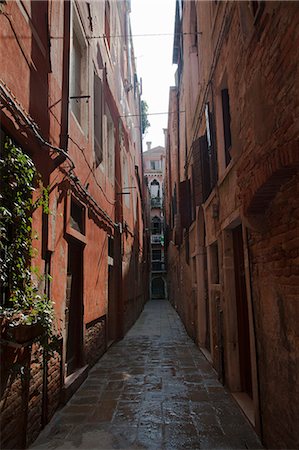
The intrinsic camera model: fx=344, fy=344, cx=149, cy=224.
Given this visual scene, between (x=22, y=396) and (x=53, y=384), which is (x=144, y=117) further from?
(x=22, y=396)

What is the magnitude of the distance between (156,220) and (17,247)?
3649 cm

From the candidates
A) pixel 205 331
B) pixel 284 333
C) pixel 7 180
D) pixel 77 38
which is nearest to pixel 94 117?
pixel 77 38

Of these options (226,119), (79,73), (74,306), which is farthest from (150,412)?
(79,73)

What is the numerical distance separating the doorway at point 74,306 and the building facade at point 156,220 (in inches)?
1121

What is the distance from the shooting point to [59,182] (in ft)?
15.3

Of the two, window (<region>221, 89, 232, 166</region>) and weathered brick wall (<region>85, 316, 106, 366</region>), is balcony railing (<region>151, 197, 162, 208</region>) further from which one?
window (<region>221, 89, 232, 166</region>)

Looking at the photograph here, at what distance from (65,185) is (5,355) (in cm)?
259

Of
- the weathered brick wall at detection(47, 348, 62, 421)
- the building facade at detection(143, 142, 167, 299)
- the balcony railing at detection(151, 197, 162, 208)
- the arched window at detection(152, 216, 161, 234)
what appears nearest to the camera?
the weathered brick wall at detection(47, 348, 62, 421)

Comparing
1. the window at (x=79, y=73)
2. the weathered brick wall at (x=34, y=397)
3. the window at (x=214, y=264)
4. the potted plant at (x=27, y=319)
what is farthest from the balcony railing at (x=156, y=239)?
the potted plant at (x=27, y=319)

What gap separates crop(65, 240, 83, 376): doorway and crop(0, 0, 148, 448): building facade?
0.05ft

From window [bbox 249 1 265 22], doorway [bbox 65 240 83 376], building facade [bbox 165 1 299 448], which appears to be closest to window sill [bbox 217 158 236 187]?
building facade [bbox 165 1 299 448]

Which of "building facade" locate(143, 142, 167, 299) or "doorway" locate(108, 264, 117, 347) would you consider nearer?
"doorway" locate(108, 264, 117, 347)

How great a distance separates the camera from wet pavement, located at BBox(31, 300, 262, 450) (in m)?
3.51

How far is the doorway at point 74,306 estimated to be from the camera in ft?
18.2
